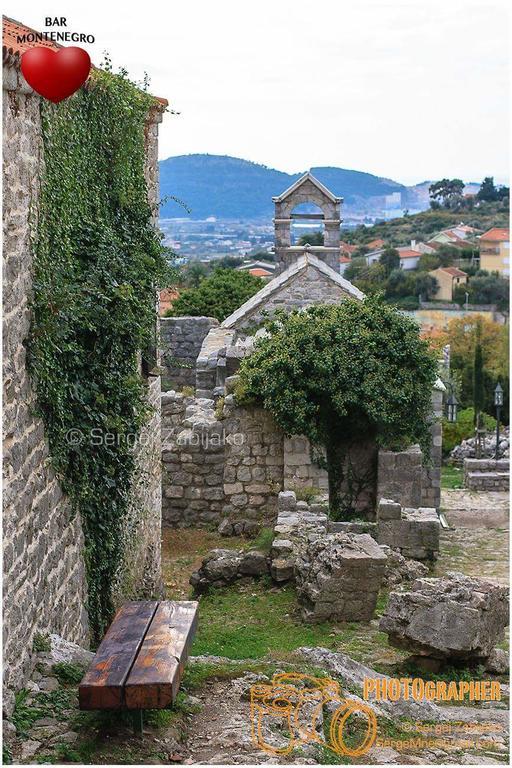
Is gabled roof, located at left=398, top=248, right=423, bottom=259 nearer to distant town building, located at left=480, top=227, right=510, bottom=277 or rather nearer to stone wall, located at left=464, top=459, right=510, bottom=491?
distant town building, located at left=480, top=227, right=510, bottom=277

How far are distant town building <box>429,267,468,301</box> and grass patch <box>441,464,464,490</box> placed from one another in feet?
132

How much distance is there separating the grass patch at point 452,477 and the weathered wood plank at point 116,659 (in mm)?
21661

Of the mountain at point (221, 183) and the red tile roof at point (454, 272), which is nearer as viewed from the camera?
the red tile roof at point (454, 272)

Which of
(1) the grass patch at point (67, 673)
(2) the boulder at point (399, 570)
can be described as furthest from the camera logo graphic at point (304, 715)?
(2) the boulder at point (399, 570)

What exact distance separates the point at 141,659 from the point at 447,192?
11878 centimetres

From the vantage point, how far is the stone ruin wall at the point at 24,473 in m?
6.22

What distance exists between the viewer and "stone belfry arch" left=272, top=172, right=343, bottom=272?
25062mm

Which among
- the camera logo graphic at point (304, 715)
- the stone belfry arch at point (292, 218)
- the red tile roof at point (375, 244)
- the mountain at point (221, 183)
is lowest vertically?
the camera logo graphic at point (304, 715)

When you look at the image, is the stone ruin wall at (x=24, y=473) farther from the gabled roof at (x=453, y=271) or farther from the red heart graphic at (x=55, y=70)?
the gabled roof at (x=453, y=271)

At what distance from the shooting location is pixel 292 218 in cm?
2564

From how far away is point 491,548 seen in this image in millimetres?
16125

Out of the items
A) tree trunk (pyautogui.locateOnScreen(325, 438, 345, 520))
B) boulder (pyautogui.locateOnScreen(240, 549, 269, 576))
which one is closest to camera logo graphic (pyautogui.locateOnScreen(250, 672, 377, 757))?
boulder (pyautogui.locateOnScreen(240, 549, 269, 576))

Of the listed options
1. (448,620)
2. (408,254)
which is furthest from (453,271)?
(448,620)

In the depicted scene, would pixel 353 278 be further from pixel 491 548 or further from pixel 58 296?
pixel 58 296
